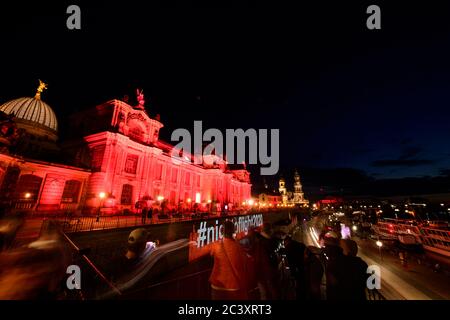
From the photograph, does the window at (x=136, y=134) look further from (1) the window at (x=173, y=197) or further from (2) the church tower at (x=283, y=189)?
(2) the church tower at (x=283, y=189)

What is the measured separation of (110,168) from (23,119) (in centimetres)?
1486

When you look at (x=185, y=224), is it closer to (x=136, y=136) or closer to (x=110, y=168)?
(x=110, y=168)

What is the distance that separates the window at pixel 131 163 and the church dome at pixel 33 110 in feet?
44.4

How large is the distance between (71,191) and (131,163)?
7514mm

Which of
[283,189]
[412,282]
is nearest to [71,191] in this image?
[412,282]

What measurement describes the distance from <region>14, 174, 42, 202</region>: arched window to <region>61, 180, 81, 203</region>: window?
2.30 metres

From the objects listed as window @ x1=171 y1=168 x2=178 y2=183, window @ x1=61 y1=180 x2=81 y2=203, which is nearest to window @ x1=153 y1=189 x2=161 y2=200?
window @ x1=171 y1=168 x2=178 y2=183

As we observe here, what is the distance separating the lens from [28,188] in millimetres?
17719

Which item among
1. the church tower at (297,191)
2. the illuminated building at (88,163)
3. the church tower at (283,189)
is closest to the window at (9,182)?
the illuminated building at (88,163)

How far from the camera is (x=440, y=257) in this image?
1264 cm

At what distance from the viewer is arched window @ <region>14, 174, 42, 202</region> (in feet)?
56.2
